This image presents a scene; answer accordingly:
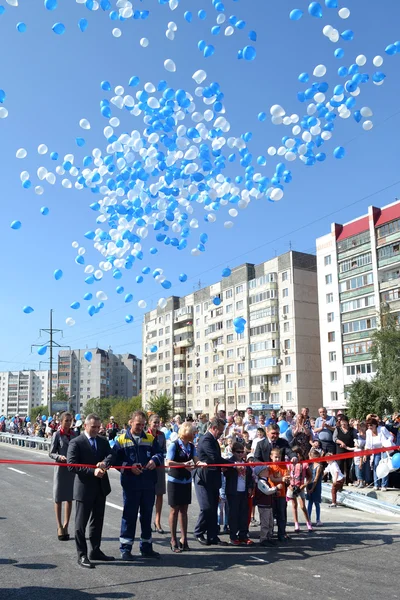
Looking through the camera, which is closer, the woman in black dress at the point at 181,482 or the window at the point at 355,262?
the woman in black dress at the point at 181,482

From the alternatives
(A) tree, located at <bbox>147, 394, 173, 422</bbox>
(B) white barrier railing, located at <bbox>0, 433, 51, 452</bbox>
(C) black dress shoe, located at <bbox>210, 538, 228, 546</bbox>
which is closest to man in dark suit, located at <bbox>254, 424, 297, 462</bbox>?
(C) black dress shoe, located at <bbox>210, 538, 228, 546</bbox>

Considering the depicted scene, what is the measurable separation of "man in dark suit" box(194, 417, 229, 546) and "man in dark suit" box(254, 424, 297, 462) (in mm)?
736

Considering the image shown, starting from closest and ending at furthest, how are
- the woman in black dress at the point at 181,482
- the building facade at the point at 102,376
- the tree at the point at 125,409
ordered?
the woman in black dress at the point at 181,482, the tree at the point at 125,409, the building facade at the point at 102,376

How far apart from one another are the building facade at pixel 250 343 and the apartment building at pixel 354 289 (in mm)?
5127

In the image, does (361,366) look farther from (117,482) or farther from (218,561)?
(218,561)

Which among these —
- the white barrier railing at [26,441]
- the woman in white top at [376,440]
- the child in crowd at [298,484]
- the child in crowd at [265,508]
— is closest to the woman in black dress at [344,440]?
the woman in white top at [376,440]

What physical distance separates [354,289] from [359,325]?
382cm

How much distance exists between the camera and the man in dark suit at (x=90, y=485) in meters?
7.68

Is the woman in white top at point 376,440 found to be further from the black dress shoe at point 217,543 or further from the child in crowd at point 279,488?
the black dress shoe at point 217,543

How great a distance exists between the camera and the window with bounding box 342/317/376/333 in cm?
6062

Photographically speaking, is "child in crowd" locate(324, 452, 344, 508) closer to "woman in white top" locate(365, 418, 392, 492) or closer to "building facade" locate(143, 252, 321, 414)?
"woman in white top" locate(365, 418, 392, 492)

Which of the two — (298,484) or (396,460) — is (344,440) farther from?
(298,484)

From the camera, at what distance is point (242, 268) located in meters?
82.5

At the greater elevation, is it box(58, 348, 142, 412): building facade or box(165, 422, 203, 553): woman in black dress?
box(58, 348, 142, 412): building facade
